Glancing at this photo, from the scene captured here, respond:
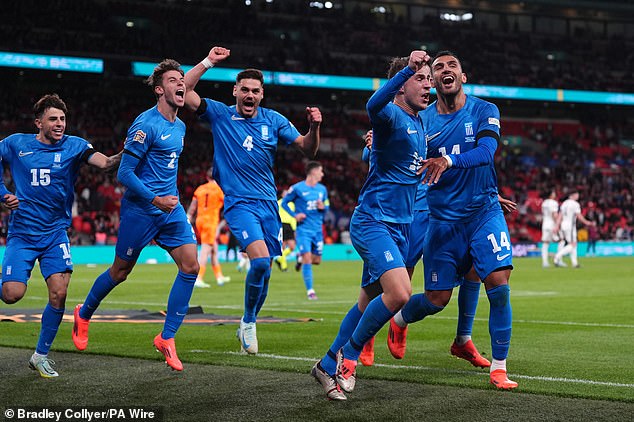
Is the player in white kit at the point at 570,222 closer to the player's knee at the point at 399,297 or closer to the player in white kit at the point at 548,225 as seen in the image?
the player in white kit at the point at 548,225

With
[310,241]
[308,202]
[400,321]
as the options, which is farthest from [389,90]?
[308,202]

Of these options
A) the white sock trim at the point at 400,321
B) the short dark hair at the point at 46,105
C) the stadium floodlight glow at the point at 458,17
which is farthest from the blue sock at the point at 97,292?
the stadium floodlight glow at the point at 458,17

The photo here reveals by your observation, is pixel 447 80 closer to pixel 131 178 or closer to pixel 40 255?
pixel 131 178

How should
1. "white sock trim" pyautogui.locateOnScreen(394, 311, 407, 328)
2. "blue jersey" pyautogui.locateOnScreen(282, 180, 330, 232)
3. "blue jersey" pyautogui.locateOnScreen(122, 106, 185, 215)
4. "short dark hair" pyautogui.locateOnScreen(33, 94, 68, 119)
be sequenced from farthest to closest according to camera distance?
1. "blue jersey" pyautogui.locateOnScreen(282, 180, 330, 232)
2. "blue jersey" pyautogui.locateOnScreen(122, 106, 185, 215)
3. "white sock trim" pyautogui.locateOnScreen(394, 311, 407, 328)
4. "short dark hair" pyautogui.locateOnScreen(33, 94, 68, 119)

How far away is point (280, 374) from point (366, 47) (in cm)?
4228

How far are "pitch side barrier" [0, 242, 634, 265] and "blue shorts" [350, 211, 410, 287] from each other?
2391 centimetres

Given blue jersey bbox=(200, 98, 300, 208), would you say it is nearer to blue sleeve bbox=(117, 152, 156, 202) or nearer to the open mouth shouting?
blue sleeve bbox=(117, 152, 156, 202)

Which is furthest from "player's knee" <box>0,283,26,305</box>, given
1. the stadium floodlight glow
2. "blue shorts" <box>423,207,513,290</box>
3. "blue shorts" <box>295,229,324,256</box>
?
the stadium floodlight glow

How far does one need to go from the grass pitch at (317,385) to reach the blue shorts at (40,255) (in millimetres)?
837

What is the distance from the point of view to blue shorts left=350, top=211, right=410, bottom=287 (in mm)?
7051

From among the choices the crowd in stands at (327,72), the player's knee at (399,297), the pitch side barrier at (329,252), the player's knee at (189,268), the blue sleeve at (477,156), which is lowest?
the pitch side barrier at (329,252)

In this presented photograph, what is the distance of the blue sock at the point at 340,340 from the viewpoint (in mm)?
6902

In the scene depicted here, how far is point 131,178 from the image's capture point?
8.37 metres

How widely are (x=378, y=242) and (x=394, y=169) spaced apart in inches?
24.5
